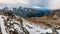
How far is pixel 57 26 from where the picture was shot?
1352 mm

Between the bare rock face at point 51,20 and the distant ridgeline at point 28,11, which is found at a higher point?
the distant ridgeline at point 28,11

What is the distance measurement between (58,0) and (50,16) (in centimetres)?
22

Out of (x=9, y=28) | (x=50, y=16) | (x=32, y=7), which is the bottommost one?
(x=9, y=28)

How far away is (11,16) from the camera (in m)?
1.36

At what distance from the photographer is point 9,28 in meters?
1.33

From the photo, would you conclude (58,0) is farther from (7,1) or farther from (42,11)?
(7,1)

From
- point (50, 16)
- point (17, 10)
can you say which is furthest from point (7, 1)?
point (50, 16)

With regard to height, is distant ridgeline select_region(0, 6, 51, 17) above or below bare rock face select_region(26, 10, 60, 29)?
above

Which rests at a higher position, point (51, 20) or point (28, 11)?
point (28, 11)

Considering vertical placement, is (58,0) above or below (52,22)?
above

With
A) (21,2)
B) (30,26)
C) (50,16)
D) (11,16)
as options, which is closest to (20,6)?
(21,2)

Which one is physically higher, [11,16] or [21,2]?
[21,2]

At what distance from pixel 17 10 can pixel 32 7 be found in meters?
0.19

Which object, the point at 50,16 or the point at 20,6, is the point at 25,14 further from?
the point at 50,16
